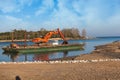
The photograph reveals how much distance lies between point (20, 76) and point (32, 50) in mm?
48083

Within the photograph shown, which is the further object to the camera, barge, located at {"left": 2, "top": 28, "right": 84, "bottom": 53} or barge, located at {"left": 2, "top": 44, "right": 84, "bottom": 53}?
barge, located at {"left": 2, "top": 28, "right": 84, "bottom": 53}

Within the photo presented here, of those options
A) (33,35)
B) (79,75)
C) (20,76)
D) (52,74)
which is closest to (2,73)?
(20,76)

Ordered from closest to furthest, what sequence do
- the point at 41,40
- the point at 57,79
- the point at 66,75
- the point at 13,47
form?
the point at 57,79 → the point at 66,75 → the point at 13,47 → the point at 41,40

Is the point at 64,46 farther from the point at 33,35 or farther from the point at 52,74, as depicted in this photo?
the point at 33,35

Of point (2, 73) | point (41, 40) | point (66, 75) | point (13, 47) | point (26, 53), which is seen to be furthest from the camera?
point (41, 40)

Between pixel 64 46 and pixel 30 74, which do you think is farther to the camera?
pixel 64 46

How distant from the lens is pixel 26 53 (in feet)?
209

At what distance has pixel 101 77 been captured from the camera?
16953 millimetres

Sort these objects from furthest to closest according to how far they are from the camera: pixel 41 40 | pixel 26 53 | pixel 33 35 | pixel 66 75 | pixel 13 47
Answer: pixel 33 35, pixel 41 40, pixel 13 47, pixel 26 53, pixel 66 75

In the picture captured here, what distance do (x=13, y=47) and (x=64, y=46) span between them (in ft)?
42.2

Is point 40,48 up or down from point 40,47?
down

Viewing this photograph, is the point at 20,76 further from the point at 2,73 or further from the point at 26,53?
the point at 26,53

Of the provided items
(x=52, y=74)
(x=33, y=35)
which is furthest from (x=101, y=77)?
(x=33, y=35)

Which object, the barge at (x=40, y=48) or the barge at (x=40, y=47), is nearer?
the barge at (x=40, y=48)
